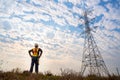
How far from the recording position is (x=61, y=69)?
386 inches

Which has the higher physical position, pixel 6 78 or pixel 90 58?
pixel 90 58

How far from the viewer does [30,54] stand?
585 inches

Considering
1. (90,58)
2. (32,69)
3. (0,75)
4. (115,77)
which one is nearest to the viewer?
(115,77)

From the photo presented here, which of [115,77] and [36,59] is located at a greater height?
[36,59]

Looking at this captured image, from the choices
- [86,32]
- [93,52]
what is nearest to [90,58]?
[93,52]

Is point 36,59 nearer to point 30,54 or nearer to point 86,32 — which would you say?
point 30,54

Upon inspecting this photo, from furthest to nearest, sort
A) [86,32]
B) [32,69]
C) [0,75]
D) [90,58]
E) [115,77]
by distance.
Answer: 1. [86,32]
2. [90,58]
3. [32,69]
4. [0,75]
5. [115,77]

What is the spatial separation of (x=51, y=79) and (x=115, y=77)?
3325 millimetres

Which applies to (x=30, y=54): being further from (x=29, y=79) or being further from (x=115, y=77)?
(x=115, y=77)

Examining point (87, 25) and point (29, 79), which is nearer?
point (29, 79)

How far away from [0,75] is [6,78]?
773 mm

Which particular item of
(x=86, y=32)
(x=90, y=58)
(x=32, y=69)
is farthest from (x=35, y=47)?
(x=86, y=32)

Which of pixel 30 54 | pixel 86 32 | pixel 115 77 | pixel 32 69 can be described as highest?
pixel 86 32

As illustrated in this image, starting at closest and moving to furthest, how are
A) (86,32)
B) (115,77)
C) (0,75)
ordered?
(115,77), (0,75), (86,32)
